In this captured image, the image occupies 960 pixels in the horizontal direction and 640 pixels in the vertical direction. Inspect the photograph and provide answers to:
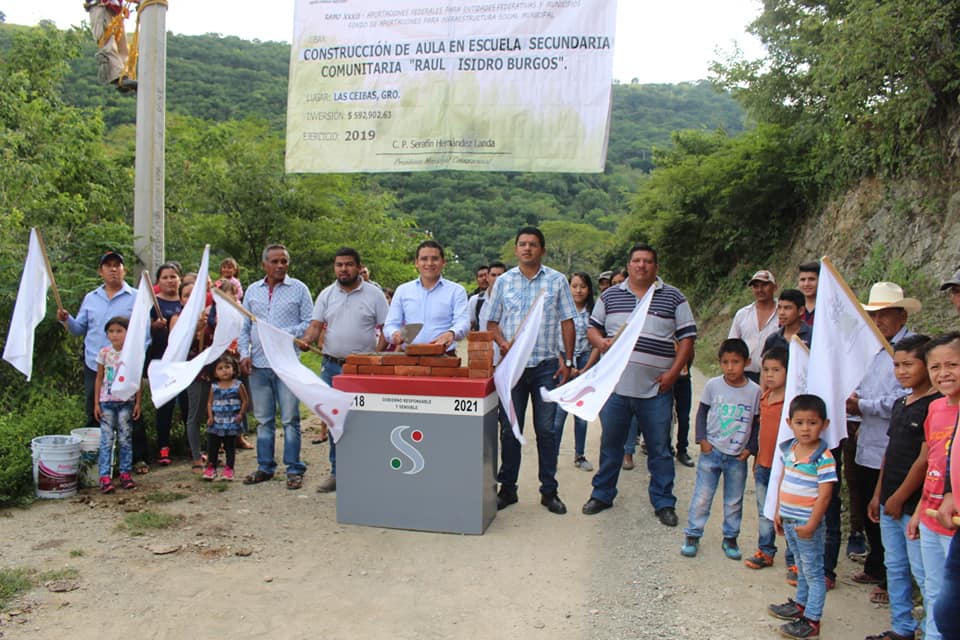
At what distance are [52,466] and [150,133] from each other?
366 centimetres

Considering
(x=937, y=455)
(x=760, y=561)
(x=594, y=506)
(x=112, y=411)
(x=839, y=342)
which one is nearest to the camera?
(x=937, y=455)

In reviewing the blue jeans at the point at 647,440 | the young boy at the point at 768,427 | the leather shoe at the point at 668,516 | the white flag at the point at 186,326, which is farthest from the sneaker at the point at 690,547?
the white flag at the point at 186,326

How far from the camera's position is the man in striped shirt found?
574 centimetres

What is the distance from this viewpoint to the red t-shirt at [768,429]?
4723 mm

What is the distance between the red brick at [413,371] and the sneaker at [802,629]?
110 inches

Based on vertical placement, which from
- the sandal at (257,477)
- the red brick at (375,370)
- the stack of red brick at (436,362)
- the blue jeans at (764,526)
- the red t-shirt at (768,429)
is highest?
the stack of red brick at (436,362)

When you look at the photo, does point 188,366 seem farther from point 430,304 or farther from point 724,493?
point 724,493

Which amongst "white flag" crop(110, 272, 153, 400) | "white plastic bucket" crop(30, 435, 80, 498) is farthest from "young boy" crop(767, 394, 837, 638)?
"white plastic bucket" crop(30, 435, 80, 498)

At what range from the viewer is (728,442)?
4969 mm

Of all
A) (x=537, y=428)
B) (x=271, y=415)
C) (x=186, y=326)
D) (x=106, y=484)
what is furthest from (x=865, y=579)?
(x=106, y=484)

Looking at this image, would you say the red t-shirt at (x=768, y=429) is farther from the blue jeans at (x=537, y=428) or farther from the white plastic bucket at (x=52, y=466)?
the white plastic bucket at (x=52, y=466)

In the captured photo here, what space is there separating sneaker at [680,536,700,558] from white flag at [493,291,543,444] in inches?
52.4

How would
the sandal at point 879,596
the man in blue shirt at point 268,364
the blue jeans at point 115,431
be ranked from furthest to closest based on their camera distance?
the man in blue shirt at point 268,364
the blue jeans at point 115,431
the sandal at point 879,596

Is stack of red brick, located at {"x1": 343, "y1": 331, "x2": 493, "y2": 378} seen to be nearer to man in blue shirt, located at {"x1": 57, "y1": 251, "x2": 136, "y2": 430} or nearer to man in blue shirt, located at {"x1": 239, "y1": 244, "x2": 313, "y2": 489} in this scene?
man in blue shirt, located at {"x1": 239, "y1": 244, "x2": 313, "y2": 489}
